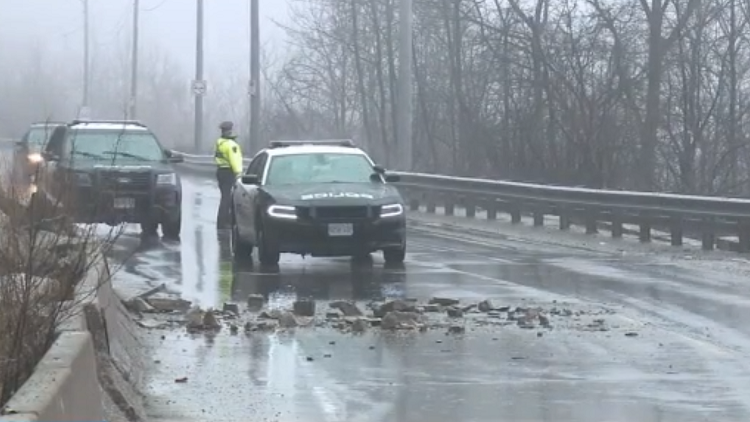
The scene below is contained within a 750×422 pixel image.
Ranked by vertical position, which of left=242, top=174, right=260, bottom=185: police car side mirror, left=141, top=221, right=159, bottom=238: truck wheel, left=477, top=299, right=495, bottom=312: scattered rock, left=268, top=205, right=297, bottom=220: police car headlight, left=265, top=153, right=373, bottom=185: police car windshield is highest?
left=265, top=153, right=373, bottom=185: police car windshield

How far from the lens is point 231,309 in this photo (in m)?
13.6

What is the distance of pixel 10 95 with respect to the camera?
6038 cm

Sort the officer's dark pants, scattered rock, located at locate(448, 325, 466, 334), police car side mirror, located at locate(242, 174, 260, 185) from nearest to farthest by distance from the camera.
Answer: scattered rock, located at locate(448, 325, 466, 334) → police car side mirror, located at locate(242, 174, 260, 185) → the officer's dark pants

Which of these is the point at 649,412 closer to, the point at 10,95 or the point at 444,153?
the point at 444,153

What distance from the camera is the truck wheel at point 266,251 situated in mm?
18094

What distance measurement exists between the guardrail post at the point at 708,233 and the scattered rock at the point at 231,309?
32.7 ft

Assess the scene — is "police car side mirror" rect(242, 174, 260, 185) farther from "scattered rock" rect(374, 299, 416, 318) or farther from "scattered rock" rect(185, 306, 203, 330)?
"scattered rock" rect(185, 306, 203, 330)

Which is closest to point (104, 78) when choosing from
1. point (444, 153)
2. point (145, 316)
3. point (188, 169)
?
point (188, 169)

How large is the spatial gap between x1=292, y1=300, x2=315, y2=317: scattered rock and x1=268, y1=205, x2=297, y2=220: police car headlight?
4299 mm

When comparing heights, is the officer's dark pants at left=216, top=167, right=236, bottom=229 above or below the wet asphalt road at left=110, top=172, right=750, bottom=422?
above

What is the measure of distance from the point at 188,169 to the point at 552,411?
44642 mm

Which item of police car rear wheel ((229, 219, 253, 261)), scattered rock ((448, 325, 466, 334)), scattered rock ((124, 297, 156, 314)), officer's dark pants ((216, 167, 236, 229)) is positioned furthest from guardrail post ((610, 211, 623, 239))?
scattered rock ((124, 297, 156, 314))

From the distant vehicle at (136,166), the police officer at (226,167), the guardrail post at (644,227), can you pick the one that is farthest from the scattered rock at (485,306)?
the police officer at (226,167)

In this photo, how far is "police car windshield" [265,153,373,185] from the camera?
1914 centimetres
